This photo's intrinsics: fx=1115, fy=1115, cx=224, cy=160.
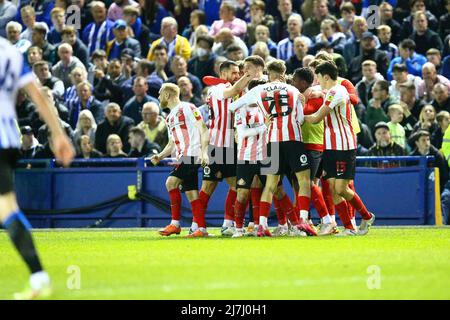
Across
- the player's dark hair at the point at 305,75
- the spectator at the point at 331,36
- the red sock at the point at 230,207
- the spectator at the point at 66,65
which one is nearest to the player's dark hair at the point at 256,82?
the player's dark hair at the point at 305,75

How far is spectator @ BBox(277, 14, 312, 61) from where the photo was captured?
19.8 metres

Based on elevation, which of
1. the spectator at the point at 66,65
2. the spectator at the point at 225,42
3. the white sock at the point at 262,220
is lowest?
the white sock at the point at 262,220

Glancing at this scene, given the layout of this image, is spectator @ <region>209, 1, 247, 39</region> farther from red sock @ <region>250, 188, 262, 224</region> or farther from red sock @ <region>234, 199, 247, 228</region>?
red sock @ <region>234, 199, 247, 228</region>

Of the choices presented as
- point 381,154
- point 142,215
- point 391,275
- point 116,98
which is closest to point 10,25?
point 116,98

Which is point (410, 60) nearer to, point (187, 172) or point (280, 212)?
point (280, 212)

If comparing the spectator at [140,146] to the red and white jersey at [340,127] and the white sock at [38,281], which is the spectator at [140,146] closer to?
the red and white jersey at [340,127]

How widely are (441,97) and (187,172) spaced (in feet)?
18.2

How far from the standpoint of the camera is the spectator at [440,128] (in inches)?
693

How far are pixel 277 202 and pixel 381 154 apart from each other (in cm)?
361

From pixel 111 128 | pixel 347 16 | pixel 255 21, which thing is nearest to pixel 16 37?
pixel 111 128

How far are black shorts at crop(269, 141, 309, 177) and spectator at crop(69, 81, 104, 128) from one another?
6709mm

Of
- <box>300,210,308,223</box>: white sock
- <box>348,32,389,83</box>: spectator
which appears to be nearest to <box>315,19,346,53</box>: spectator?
<box>348,32,389,83</box>: spectator

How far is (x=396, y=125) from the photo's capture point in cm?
1786

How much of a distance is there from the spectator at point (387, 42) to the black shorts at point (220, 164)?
5.82 metres
